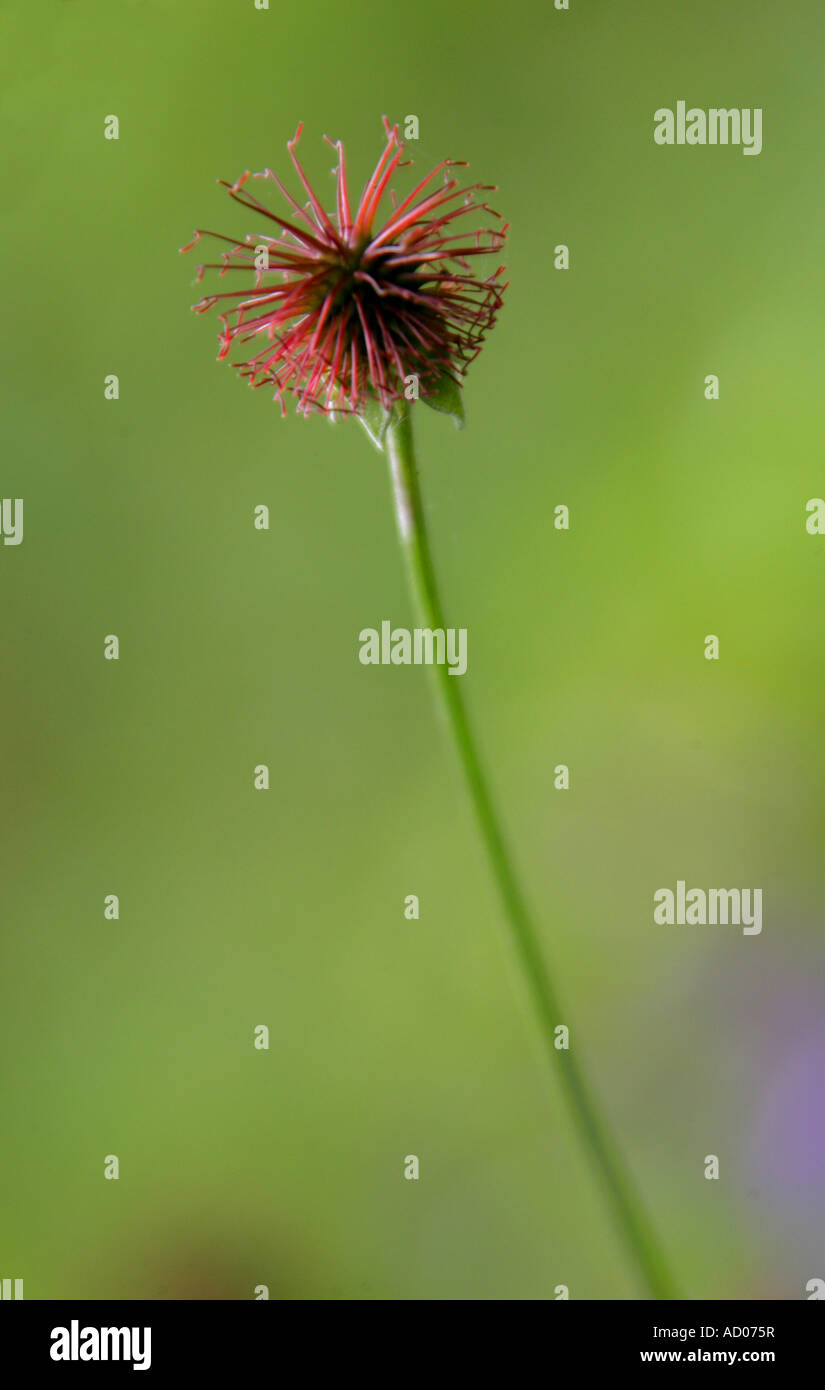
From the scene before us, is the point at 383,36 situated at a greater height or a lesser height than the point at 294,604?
greater

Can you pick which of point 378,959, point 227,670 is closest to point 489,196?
point 227,670

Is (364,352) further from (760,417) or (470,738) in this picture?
(760,417)

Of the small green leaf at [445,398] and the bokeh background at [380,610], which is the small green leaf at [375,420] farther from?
the bokeh background at [380,610]

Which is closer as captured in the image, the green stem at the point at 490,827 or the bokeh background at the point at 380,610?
the green stem at the point at 490,827

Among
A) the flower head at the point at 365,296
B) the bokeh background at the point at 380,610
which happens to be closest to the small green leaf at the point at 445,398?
the flower head at the point at 365,296

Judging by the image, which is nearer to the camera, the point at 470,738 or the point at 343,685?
the point at 470,738
